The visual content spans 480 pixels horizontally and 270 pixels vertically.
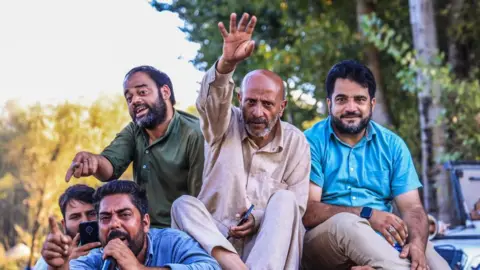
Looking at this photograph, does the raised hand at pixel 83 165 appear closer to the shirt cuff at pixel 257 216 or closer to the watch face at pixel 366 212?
the shirt cuff at pixel 257 216

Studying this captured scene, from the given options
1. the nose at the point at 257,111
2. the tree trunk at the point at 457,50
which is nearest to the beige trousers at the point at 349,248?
the nose at the point at 257,111

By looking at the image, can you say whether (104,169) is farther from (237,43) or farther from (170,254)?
(237,43)

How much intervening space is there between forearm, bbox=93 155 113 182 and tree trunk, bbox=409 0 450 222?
677 cm

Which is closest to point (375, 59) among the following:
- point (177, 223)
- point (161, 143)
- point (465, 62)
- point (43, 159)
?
point (465, 62)

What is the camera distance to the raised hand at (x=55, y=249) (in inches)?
181

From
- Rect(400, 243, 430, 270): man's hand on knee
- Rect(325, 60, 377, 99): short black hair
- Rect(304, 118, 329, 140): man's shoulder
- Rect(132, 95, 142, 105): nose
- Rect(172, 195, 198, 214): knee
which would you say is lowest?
Rect(400, 243, 430, 270): man's hand on knee

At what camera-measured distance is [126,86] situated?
5609mm

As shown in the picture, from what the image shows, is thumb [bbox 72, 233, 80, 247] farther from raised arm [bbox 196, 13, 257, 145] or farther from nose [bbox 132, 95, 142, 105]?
nose [bbox 132, 95, 142, 105]

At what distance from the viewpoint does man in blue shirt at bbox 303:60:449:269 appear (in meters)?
4.90

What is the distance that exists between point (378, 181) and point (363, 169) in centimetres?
12

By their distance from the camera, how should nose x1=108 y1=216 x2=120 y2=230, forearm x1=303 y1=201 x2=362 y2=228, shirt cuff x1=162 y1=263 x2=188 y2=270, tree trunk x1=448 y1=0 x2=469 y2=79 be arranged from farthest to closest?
tree trunk x1=448 y1=0 x2=469 y2=79 → forearm x1=303 y1=201 x2=362 y2=228 → nose x1=108 y1=216 x2=120 y2=230 → shirt cuff x1=162 y1=263 x2=188 y2=270

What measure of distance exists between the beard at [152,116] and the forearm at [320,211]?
1177 mm

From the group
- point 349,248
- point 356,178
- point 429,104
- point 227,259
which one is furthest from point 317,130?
point 429,104

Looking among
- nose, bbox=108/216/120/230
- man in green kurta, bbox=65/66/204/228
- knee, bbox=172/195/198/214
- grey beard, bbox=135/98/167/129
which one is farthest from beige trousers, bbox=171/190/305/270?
grey beard, bbox=135/98/167/129
